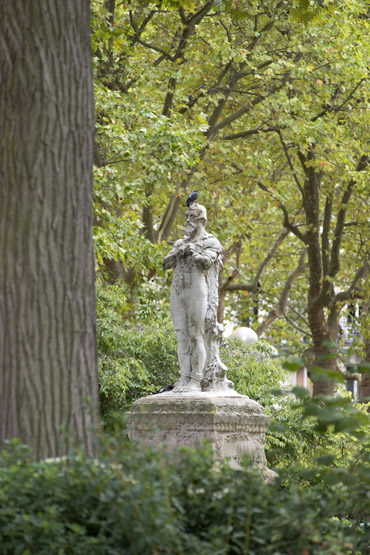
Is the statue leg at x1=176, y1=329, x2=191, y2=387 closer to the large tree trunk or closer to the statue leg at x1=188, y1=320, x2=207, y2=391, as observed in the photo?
the statue leg at x1=188, y1=320, x2=207, y2=391

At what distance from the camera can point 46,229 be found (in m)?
5.09

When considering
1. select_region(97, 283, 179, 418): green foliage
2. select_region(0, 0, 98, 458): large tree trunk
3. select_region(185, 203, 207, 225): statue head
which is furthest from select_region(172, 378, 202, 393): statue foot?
select_region(0, 0, 98, 458): large tree trunk

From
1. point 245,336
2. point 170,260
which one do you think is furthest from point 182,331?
point 245,336

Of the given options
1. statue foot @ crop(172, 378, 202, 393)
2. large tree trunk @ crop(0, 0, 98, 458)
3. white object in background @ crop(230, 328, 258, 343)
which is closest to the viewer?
large tree trunk @ crop(0, 0, 98, 458)

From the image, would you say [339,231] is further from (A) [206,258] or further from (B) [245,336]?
(A) [206,258]

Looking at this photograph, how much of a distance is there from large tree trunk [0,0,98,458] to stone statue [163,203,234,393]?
510cm

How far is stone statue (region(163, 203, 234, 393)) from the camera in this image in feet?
34.1

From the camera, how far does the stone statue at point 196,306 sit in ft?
34.1

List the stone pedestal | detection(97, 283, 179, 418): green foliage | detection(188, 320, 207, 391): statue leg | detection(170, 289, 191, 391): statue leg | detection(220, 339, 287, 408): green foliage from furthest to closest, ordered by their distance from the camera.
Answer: detection(220, 339, 287, 408): green foliage, detection(97, 283, 179, 418): green foliage, detection(170, 289, 191, 391): statue leg, detection(188, 320, 207, 391): statue leg, the stone pedestal

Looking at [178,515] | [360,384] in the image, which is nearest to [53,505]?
[178,515]

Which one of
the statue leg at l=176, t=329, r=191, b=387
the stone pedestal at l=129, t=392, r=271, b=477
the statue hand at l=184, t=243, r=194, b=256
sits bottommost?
the stone pedestal at l=129, t=392, r=271, b=477

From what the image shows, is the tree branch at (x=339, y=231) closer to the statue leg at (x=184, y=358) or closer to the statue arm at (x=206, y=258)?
the statue arm at (x=206, y=258)

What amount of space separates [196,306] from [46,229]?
5.40 m

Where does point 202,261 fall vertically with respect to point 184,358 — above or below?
above
